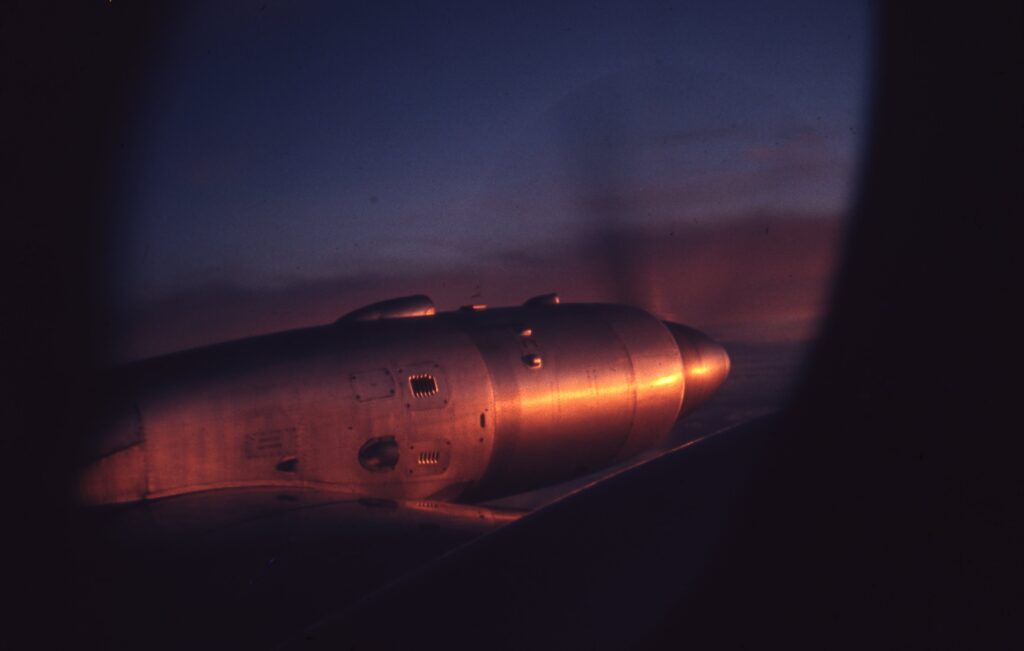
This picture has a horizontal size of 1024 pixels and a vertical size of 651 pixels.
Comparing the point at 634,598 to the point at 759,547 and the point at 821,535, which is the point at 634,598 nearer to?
the point at 759,547

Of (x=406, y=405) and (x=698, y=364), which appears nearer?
(x=406, y=405)

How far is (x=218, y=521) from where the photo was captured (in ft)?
16.0

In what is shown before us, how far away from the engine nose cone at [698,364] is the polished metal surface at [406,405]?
55mm

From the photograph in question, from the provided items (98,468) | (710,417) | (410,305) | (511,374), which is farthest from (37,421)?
(710,417)

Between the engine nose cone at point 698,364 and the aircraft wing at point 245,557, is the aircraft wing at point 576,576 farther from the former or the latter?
the engine nose cone at point 698,364

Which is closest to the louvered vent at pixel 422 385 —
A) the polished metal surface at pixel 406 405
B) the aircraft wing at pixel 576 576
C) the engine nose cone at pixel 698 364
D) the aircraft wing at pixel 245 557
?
the polished metal surface at pixel 406 405

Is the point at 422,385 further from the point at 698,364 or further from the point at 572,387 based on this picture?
the point at 698,364

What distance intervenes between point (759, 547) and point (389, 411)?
4703 millimetres

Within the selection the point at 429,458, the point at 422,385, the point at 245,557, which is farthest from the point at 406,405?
the point at 245,557

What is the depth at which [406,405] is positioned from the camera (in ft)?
21.0

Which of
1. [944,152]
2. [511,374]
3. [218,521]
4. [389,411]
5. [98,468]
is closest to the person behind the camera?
[944,152]

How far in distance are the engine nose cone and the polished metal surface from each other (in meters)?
0.06

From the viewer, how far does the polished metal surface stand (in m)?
5.64

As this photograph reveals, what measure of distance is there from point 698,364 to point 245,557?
5.77 meters
